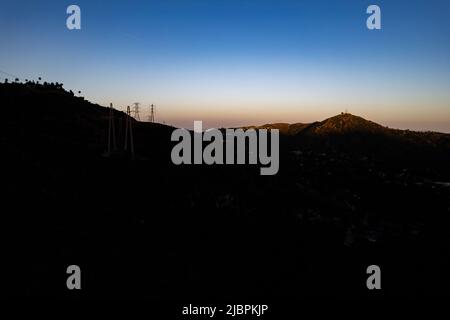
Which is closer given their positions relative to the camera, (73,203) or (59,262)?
(59,262)

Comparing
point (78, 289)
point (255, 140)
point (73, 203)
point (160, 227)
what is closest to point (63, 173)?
point (73, 203)

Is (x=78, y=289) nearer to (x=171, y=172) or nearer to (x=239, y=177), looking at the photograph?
(x=171, y=172)
